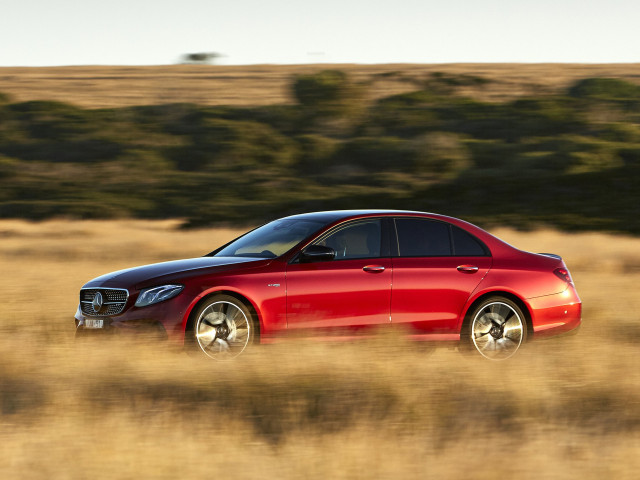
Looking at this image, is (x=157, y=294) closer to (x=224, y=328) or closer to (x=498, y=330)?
(x=224, y=328)

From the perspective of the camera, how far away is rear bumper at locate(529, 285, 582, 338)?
8797 mm

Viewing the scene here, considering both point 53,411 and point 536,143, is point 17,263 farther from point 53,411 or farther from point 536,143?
point 536,143

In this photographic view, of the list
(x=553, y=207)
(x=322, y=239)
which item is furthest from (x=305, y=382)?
(x=553, y=207)

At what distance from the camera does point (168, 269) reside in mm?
8328

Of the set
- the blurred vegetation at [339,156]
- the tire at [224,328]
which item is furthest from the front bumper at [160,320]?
the blurred vegetation at [339,156]

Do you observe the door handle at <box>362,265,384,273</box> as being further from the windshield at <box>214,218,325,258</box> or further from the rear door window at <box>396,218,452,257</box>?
the windshield at <box>214,218,325,258</box>

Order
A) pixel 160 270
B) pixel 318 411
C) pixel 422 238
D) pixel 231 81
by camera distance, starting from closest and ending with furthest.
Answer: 1. pixel 318 411
2. pixel 160 270
3. pixel 422 238
4. pixel 231 81

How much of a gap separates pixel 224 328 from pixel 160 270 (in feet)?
2.53

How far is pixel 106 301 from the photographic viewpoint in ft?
27.2

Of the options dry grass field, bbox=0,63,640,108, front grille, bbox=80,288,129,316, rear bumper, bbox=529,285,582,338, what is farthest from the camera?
dry grass field, bbox=0,63,640,108

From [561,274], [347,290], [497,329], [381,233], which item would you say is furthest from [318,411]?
[561,274]

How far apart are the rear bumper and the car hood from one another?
249 cm

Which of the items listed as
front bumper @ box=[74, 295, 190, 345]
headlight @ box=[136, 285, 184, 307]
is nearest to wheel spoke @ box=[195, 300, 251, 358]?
front bumper @ box=[74, 295, 190, 345]

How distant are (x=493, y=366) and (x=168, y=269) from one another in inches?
110
